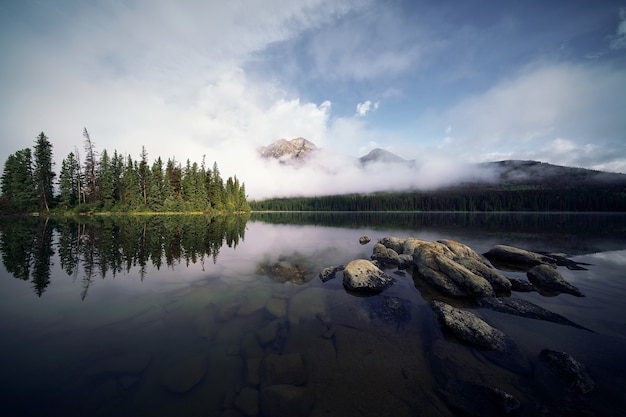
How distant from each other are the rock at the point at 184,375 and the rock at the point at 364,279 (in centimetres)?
883

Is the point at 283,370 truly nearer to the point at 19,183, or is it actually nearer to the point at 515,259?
the point at 515,259

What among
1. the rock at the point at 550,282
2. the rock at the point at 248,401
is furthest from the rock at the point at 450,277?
the rock at the point at 248,401

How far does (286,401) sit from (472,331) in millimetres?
7160

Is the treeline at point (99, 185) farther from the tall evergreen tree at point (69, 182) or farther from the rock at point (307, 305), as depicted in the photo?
the rock at point (307, 305)

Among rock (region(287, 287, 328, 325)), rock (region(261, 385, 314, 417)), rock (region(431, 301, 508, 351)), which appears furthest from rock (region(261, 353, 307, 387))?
rock (region(431, 301, 508, 351))

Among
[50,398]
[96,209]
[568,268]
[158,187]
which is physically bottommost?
[568,268]

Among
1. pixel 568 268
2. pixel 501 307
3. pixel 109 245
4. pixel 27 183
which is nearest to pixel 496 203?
pixel 568 268

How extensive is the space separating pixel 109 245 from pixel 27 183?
194ft

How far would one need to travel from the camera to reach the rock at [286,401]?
5434 millimetres

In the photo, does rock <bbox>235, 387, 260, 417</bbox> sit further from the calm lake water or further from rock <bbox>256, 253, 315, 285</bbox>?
rock <bbox>256, 253, 315, 285</bbox>

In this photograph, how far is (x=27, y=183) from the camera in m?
55.1

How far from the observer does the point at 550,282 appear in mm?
14375

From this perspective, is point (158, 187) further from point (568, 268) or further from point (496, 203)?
point (496, 203)

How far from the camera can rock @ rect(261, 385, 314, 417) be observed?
214 inches
